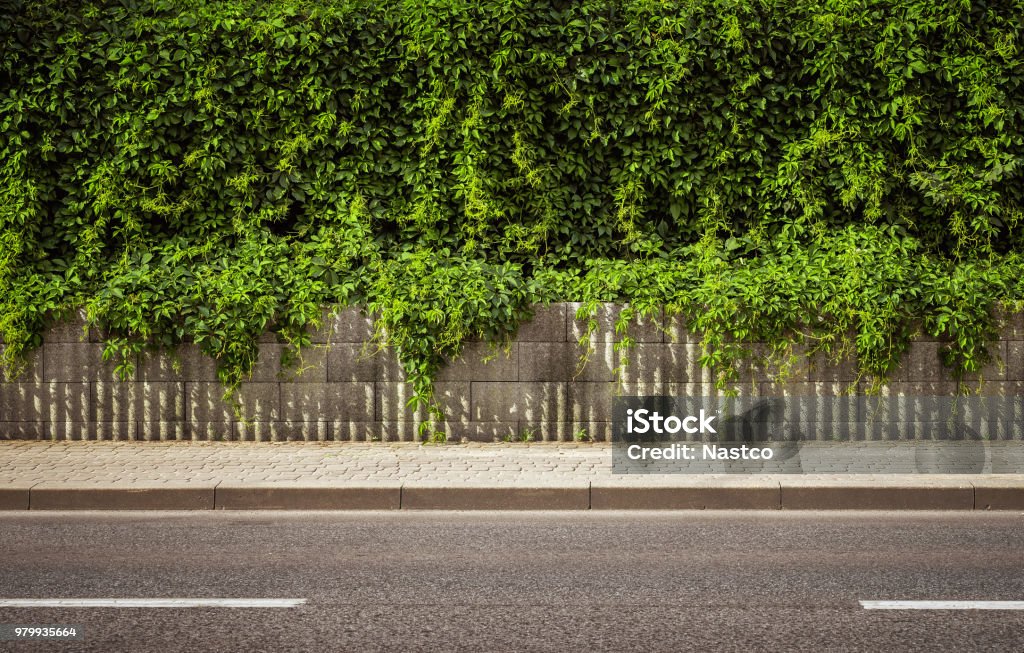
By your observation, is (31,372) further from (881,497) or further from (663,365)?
(881,497)

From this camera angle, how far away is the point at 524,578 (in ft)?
18.9

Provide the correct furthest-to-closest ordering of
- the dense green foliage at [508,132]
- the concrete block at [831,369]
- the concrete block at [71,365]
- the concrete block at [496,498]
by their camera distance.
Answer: the dense green foliage at [508,132] → the concrete block at [71,365] → the concrete block at [831,369] → the concrete block at [496,498]

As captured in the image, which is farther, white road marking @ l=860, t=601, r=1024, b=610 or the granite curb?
the granite curb

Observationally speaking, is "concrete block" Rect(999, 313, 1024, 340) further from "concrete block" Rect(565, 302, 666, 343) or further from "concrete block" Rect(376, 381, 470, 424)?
"concrete block" Rect(376, 381, 470, 424)

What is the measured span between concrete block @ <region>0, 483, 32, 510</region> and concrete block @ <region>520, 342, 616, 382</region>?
4.74 m

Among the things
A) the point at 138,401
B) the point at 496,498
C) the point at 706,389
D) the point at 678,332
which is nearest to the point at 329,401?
the point at 138,401

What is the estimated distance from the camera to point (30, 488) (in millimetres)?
7922

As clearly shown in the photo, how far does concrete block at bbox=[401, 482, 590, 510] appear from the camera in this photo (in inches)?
314

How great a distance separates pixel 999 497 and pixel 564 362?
426cm

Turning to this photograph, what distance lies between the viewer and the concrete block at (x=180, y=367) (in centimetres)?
1043

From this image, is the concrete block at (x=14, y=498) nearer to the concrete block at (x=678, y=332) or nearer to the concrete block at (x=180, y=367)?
the concrete block at (x=180, y=367)

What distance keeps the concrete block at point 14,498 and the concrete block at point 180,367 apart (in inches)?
104

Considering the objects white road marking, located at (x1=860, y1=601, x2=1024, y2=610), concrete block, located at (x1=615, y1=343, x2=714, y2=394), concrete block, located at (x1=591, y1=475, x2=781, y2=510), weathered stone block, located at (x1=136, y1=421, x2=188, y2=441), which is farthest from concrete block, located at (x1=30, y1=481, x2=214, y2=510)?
white road marking, located at (x1=860, y1=601, x2=1024, y2=610)

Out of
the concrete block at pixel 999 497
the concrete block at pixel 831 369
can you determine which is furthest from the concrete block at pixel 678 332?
the concrete block at pixel 999 497
